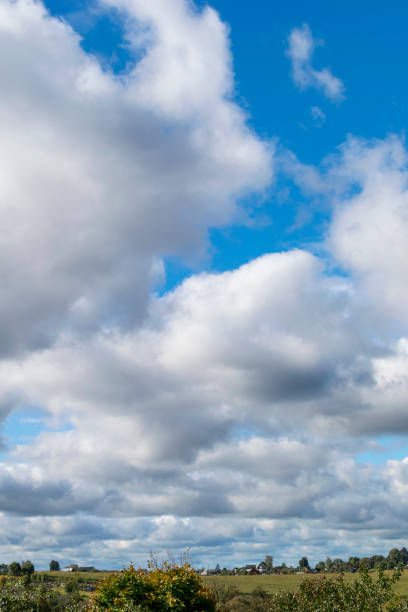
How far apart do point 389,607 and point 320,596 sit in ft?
29.0

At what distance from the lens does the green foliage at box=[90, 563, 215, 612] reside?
50.2 m

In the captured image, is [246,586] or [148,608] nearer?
[148,608]

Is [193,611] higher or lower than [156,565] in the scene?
lower

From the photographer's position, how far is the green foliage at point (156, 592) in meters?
50.2

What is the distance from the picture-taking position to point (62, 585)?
196125 mm

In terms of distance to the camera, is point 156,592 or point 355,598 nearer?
point 355,598

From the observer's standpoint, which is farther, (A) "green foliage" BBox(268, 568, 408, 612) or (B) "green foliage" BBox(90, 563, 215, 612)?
(B) "green foliage" BBox(90, 563, 215, 612)

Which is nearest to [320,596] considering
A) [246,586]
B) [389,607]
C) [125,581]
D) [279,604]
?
[279,604]

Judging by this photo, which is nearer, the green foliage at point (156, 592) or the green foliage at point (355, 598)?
the green foliage at point (355, 598)

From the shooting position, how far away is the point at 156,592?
50.9 metres

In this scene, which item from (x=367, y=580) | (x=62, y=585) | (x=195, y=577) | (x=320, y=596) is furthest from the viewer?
(x=62, y=585)

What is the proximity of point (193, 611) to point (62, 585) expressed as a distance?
163 metres

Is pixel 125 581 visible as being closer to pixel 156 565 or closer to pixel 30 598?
pixel 156 565

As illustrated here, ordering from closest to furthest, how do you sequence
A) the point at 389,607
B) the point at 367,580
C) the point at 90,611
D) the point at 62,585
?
the point at 389,607 → the point at 367,580 → the point at 90,611 → the point at 62,585
